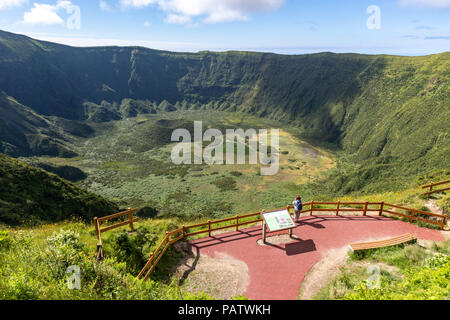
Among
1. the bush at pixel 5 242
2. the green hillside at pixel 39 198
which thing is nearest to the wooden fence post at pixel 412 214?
the bush at pixel 5 242

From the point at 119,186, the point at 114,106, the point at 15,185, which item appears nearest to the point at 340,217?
the point at 15,185

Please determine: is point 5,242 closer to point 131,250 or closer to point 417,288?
point 131,250

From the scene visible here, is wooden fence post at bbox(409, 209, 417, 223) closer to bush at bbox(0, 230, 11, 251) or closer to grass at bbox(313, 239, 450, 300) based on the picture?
grass at bbox(313, 239, 450, 300)

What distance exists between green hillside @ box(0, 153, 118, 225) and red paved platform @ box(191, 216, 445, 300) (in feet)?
69.0

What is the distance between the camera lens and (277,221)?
12562mm

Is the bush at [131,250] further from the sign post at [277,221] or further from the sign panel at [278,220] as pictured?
the sign panel at [278,220]

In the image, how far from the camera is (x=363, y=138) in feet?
273

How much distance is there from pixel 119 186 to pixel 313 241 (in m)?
58.0

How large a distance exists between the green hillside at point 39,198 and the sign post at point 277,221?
73.9 ft

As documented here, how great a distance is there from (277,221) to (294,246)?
5.12ft

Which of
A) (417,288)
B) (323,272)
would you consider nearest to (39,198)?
(323,272)

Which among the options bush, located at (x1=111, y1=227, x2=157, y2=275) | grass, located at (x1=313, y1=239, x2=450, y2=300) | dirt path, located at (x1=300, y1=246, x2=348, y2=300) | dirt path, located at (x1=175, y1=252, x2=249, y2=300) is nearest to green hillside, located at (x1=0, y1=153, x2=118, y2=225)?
bush, located at (x1=111, y1=227, x2=157, y2=275)

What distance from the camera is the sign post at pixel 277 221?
12.1 meters

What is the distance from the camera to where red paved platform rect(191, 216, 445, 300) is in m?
10.1
